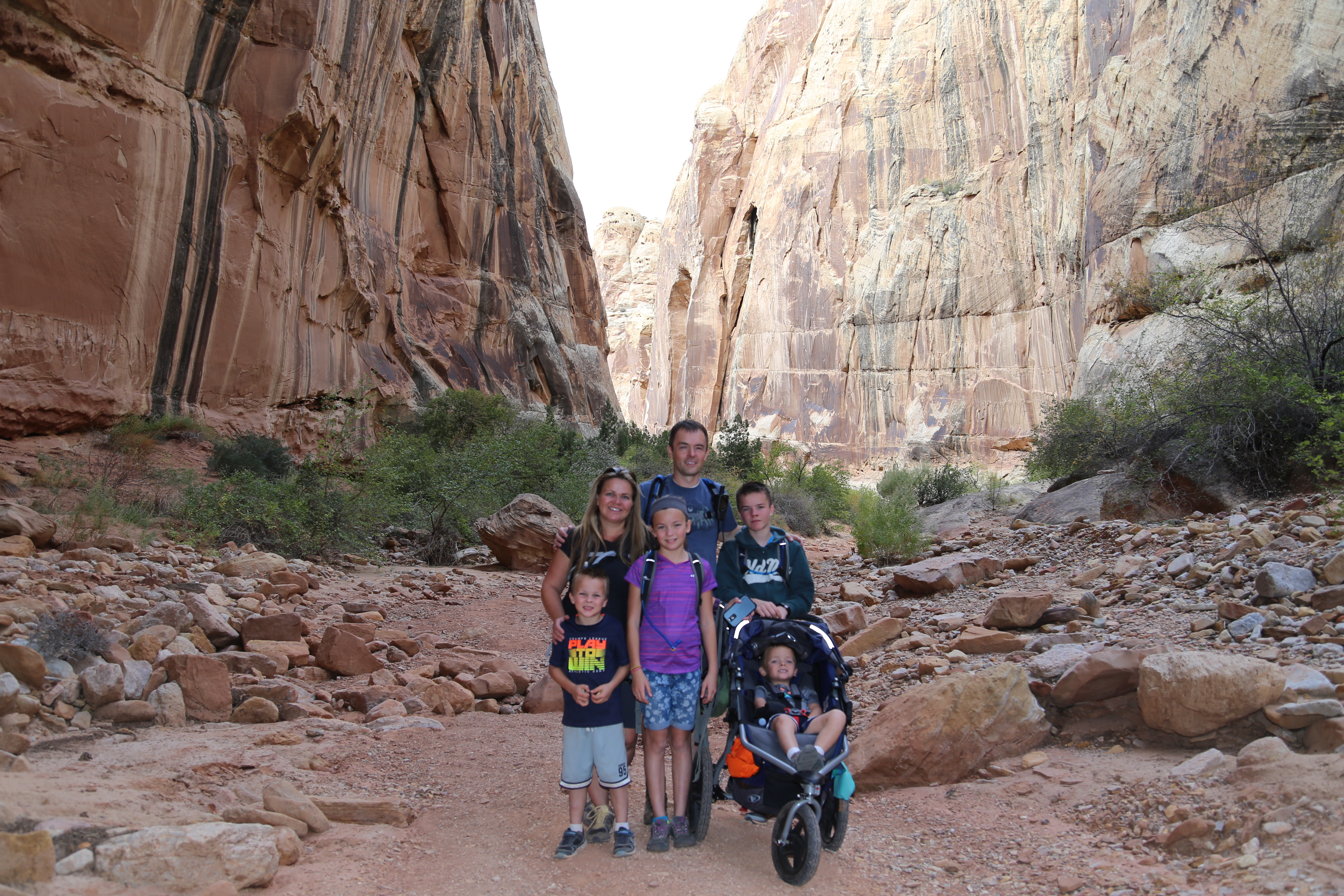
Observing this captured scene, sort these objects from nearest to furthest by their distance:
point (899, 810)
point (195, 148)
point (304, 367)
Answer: point (899, 810)
point (195, 148)
point (304, 367)

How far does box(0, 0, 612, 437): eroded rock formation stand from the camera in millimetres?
10461

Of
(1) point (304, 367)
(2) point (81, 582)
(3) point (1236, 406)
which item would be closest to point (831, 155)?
(1) point (304, 367)

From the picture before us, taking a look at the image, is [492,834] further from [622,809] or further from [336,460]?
[336,460]

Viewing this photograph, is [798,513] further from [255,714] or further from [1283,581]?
[255,714]

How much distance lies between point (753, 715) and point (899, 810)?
95 cm

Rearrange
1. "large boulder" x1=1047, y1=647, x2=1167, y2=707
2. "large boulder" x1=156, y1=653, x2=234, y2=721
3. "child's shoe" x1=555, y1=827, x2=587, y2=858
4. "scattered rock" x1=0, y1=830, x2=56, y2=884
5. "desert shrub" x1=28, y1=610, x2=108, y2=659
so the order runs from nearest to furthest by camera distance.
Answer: "scattered rock" x1=0, y1=830, x2=56, y2=884 → "child's shoe" x1=555, y1=827, x2=587, y2=858 → "large boulder" x1=1047, y1=647, x2=1167, y2=707 → "desert shrub" x1=28, y1=610, x2=108, y2=659 → "large boulder" x1=156, y1=653, x2=234, y2=721

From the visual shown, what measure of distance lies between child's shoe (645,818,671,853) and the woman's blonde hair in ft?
3.19

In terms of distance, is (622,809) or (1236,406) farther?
(1236,406)

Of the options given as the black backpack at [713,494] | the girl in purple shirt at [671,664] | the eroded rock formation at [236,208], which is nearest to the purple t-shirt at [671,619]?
the girl in purple shirt at [671,664]

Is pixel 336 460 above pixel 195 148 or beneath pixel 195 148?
beneath

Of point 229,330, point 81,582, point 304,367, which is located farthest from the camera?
point 304,367

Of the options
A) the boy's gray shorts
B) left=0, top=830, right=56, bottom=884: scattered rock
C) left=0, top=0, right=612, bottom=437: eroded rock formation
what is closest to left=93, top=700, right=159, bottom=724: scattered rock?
left=0, top=830, right=56, bottom=884: scattered rock

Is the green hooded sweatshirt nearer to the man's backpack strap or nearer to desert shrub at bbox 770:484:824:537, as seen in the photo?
the man's backpack strap

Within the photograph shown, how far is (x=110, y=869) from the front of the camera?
226 cm
